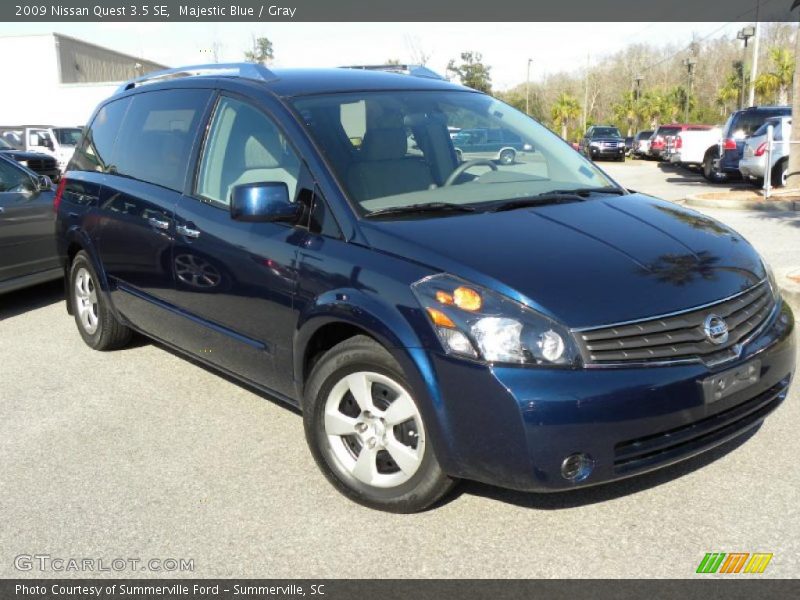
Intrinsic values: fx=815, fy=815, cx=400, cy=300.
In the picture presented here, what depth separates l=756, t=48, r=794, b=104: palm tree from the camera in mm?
54219

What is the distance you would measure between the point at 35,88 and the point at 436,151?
44948mm

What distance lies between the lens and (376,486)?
3.46 m

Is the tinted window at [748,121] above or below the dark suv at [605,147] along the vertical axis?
above

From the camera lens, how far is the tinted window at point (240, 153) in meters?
4.09

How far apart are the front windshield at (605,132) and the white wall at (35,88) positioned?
26.1 m

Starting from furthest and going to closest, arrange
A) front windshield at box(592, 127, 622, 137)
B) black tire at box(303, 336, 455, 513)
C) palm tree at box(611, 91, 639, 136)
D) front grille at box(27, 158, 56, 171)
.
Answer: palm tree at box(611, 91, 639, 136)
front windshield at box(592, 127, 622, 137)
front grille at box(27, 158, 56, 171)
black tire at box(303, 336, 455, 513)

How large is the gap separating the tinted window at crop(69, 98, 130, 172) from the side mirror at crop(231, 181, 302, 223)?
2367 mm

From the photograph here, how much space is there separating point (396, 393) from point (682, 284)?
123cm

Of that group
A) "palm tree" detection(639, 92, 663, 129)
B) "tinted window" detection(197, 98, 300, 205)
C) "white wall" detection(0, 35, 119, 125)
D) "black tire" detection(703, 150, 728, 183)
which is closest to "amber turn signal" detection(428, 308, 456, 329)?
"tinted window" detection(197, 98, 300, 205)
